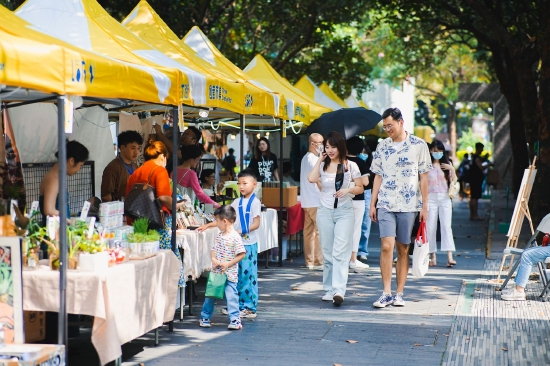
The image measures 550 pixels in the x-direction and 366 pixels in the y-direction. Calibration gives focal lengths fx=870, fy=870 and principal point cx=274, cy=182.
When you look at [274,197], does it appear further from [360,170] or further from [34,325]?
[34,325]

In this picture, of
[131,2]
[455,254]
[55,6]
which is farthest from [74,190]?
[131,2]

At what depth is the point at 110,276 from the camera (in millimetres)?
6211

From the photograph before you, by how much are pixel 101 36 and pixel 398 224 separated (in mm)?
3617

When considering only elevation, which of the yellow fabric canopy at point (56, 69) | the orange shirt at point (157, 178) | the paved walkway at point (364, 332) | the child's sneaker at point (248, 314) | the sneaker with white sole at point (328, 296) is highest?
the yellow fabric canopy at point (56, 69)

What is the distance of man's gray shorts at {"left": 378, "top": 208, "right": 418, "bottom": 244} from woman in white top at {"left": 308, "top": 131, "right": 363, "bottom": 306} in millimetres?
401

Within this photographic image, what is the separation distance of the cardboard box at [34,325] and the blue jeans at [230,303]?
1.94 meters

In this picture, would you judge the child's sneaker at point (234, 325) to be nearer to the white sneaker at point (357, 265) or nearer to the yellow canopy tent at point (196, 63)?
the yellow canopy tent at point (196, 63)

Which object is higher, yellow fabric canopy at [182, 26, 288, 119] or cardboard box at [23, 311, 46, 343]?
yellow fabric canopy at [182, 26, 288, 119]

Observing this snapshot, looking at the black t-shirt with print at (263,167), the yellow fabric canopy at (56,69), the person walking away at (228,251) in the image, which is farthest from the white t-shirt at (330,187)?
the black t-shirt with print at (263,167)

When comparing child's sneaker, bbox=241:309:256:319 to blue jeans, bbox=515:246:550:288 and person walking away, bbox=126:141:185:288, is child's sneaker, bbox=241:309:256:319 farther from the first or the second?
blue jeans, bbox=515:246:550:288

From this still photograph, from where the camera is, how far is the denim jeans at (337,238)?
30.9 ft

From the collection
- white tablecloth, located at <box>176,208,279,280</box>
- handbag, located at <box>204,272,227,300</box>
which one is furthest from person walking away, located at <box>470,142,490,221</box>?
handbag, located at <box>204,272,227,300</box>

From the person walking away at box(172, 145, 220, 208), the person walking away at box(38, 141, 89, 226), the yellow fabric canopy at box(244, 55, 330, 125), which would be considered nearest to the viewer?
the person walking away at box(38, 141, 89, 226)

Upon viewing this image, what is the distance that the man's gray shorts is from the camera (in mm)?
9156
